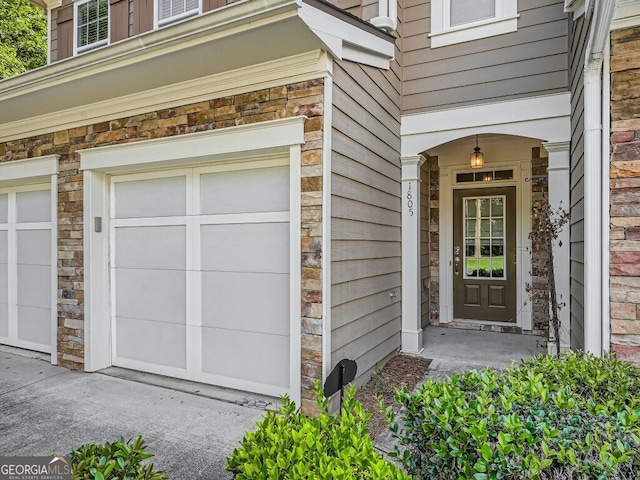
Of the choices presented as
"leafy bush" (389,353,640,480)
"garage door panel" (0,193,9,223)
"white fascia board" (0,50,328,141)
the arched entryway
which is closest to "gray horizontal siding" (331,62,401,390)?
"white fascia board" (0,50,328,141)

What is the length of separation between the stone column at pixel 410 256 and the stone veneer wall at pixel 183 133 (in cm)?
205

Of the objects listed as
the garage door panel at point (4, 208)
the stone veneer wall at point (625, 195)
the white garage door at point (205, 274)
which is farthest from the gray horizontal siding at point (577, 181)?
the garage door panel at point (4, 208)

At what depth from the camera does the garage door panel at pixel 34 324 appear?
15.3ft

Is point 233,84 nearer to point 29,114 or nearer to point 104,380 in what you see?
point 29,114

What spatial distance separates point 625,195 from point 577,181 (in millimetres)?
918

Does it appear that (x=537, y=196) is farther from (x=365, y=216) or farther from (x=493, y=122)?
(x=365, y=216)

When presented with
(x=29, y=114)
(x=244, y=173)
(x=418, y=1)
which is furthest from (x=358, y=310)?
(x=29, y=114)

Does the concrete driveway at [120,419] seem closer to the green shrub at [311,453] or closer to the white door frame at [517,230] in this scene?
the green shrub at [311,453]

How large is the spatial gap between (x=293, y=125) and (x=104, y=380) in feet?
9.97

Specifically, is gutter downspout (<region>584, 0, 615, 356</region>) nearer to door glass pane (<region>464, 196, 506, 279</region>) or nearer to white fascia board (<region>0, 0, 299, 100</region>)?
white fascia board (<region>0, 0, 299, 100</region>)

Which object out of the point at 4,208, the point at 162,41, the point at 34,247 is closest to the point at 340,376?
the point at 162,41

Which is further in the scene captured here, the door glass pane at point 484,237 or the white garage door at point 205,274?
the door glass pane at point 484,237

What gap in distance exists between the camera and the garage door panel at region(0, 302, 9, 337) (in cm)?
503

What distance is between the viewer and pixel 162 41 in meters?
2.89
